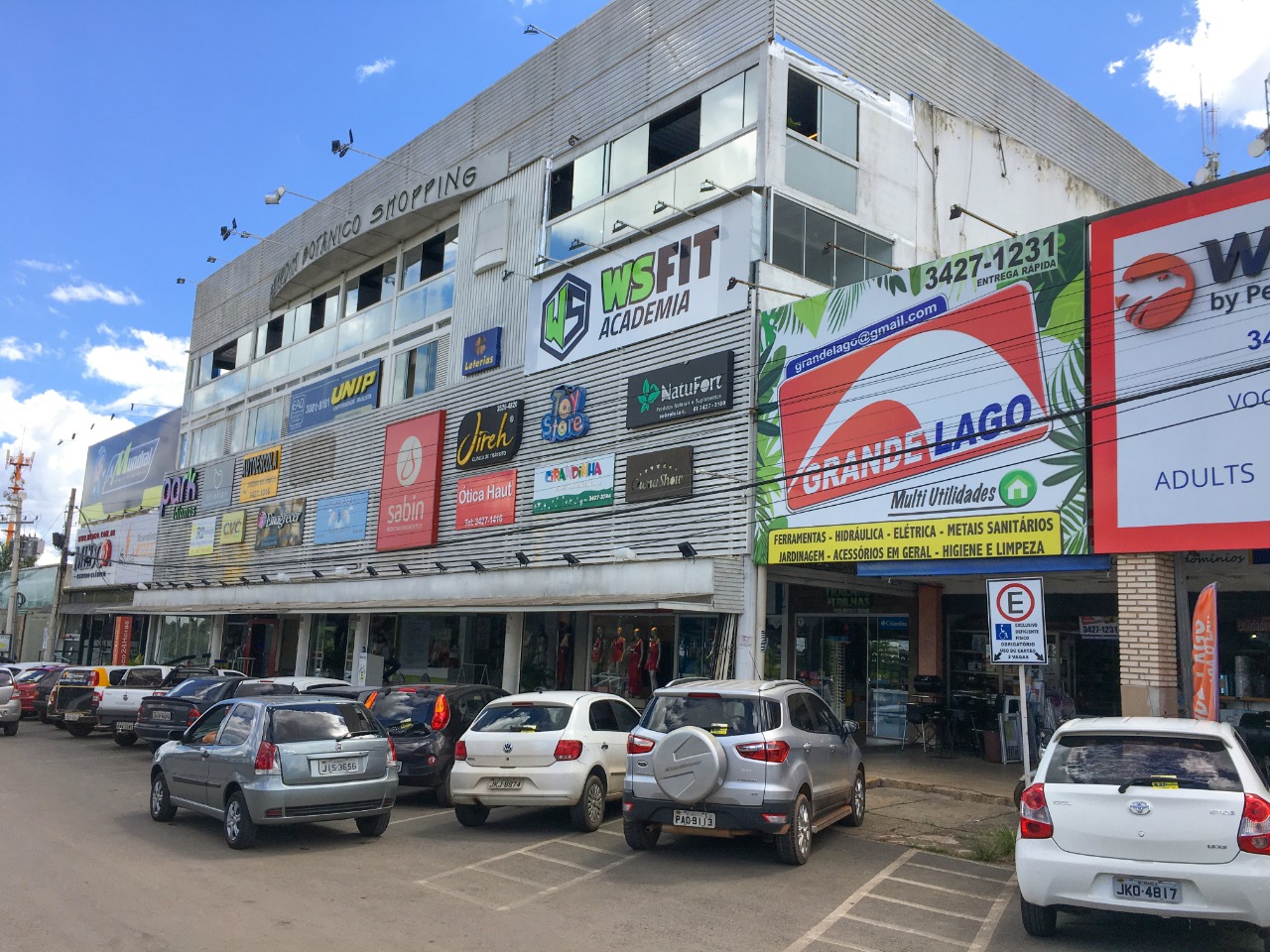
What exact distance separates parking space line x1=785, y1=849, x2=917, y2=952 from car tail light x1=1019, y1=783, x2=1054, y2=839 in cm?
166

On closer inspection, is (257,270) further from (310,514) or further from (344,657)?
(344,657)

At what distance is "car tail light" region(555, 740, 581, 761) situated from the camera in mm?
11406

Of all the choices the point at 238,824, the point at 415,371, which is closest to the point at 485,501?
the point at 415,371

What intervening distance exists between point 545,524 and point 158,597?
958 inches

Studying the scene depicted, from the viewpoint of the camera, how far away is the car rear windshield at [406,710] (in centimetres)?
1359

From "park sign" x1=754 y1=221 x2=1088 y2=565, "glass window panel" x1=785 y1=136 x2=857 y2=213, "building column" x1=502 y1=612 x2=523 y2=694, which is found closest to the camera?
"park sign" x1=754 y1=221 x2=1088 y2=565

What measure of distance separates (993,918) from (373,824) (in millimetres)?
6406

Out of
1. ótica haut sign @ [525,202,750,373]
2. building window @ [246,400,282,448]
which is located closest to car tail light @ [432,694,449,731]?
ótica haut sign @ [525,202,750,373]

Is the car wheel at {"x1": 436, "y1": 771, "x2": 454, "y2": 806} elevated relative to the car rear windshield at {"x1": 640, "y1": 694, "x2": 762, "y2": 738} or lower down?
lower down

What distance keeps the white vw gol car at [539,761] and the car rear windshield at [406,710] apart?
190 centimetres

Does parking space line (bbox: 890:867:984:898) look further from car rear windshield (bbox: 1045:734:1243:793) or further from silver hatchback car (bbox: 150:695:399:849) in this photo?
silver hatchback car (bbox: 150:695:399:849)

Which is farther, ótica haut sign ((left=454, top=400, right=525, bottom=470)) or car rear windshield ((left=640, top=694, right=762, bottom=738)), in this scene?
ótica haut sign ((left=454, top=400, right=525, bottom=470))

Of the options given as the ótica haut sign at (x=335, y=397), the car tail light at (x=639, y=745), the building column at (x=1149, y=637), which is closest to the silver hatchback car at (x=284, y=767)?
the car tail light at (x=639, y=745)

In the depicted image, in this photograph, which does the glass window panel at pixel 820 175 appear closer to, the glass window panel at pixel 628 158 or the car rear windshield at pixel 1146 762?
the glass window panel at pixel 628 158
